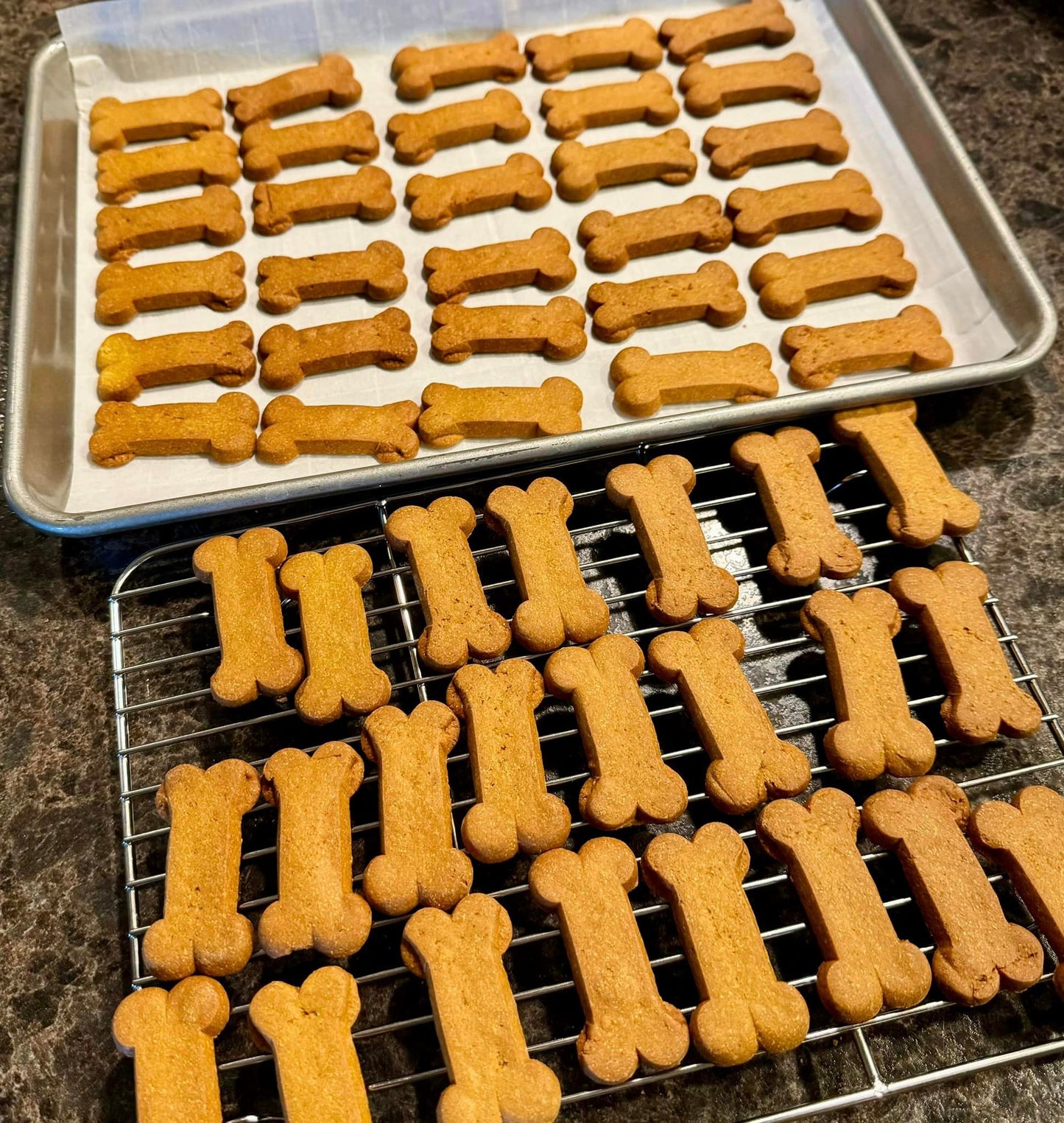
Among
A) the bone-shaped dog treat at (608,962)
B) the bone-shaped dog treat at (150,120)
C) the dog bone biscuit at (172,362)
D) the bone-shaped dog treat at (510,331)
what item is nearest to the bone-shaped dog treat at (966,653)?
the bone-shaped dog treat at (608,962)

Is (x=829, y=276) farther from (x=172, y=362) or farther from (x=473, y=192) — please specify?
(x=172, y=362)

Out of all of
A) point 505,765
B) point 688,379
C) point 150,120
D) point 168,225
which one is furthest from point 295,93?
point 505,765

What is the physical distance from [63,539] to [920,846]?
1381mm

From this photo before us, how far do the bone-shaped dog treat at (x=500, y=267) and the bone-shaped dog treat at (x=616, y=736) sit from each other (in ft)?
2.33

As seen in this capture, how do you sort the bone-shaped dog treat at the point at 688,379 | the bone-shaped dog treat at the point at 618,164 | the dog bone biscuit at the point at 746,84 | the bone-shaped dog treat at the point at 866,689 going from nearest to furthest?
the bone-shaped dog treat at the point at 866,689, the bone-shaped dog treat at the point at 688,379, the bone-shaped dog treat at the point at 618,164, the dog bone biscuit at the point at 746,84

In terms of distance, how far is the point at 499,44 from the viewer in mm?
1865

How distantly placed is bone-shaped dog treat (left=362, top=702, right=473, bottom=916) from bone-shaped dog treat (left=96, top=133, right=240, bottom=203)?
1.15 m

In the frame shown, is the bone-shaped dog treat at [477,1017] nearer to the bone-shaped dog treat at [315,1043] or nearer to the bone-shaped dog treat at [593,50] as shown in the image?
the bone-shaped dog treat at [315,1043]

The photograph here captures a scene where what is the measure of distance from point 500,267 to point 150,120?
79cm

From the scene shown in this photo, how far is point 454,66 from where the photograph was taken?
6.01 feet

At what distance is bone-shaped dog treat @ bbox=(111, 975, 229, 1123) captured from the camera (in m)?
1.03

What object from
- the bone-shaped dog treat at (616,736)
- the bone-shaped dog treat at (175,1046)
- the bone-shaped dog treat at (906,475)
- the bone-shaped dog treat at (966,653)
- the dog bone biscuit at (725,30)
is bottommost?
the bone-shaped dog treat at (175,1046)

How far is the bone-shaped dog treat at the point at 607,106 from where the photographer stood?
1796 millimetres

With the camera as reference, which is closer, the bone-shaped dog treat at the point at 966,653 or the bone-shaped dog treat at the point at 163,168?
the bone-shaped dog treat at the point at 966,653
